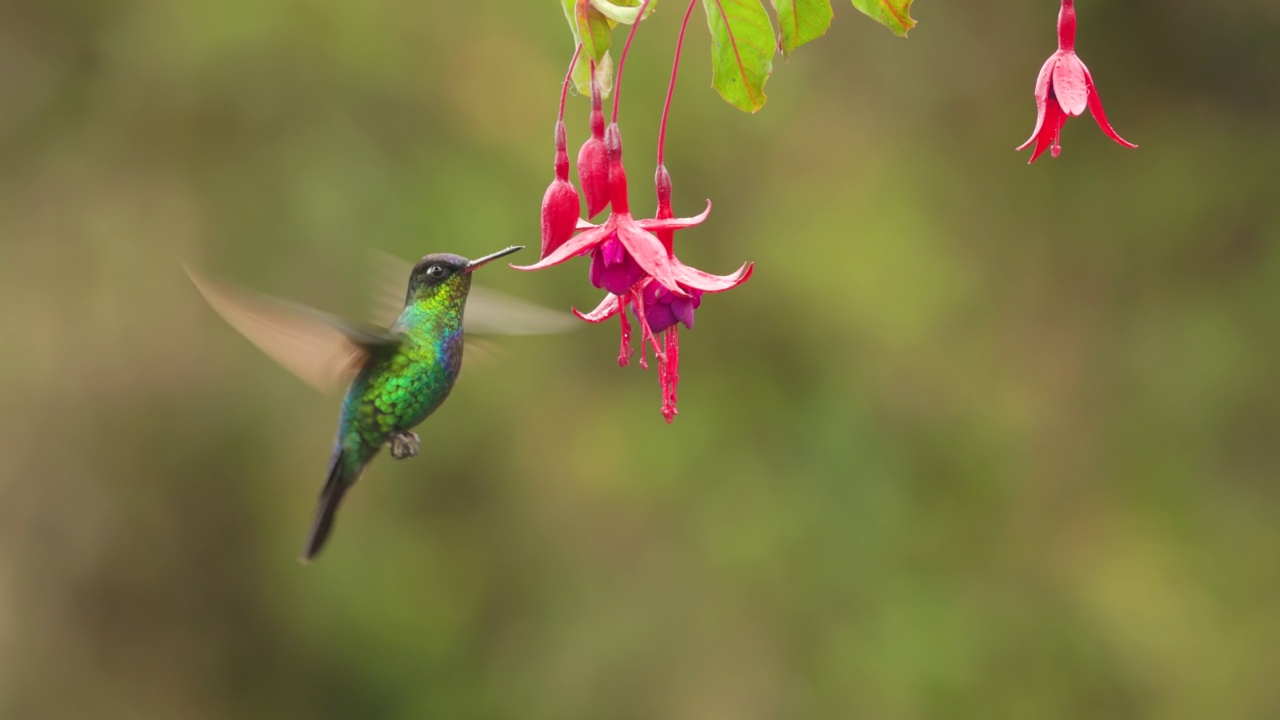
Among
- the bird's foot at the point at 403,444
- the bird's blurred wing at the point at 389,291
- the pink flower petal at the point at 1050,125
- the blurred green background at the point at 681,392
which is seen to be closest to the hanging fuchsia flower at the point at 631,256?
the pink flower petal at the point at 1050,125

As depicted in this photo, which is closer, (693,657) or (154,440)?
(154,440)

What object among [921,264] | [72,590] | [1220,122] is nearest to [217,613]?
[72,590]

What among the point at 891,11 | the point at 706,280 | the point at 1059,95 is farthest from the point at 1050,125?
the point at 706,280

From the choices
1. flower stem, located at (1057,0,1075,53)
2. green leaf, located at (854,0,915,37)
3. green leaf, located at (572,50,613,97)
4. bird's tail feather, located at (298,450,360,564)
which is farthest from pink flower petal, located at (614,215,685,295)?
bird's tail feather, located at (298,450,360,564)

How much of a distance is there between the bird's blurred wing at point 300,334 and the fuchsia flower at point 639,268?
12.7 inches

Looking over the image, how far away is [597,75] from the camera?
0.88 meters

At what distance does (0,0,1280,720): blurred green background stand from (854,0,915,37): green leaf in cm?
175

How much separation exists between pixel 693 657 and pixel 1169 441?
51.4 inches

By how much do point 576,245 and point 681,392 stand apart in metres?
1.97

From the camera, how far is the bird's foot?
4.32 feet

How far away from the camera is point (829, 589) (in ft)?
9.48

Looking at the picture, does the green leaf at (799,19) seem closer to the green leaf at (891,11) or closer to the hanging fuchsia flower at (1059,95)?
the green leaf at (891,11)

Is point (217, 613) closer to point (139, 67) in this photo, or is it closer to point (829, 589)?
point (139, 67)

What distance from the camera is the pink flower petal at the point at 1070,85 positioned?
875 mm
